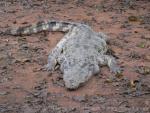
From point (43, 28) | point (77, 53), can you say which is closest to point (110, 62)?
point (77, 53)

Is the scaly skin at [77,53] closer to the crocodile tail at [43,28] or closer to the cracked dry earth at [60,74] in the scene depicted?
the crocodile tail at [43,28]

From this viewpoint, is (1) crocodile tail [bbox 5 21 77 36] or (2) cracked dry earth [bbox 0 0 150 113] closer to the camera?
(2) cracked dry earth [bbox 0 0 150 113]

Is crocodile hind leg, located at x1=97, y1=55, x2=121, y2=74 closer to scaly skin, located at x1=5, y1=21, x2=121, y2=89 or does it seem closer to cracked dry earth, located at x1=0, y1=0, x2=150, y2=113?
scaly skin, located at x1=5, y1=21, x2=121, y2=89

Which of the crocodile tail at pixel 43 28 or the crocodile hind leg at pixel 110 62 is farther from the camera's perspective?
the crocodile tail at pixel 43 28

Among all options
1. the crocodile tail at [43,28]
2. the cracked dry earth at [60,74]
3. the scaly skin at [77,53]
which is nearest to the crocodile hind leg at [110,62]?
the scaly skin at [77,53]

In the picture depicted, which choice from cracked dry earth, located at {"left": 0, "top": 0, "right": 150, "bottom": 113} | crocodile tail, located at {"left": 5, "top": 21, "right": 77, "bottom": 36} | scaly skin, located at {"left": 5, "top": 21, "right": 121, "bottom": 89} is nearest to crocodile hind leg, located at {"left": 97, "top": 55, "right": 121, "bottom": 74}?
scaly skin, located at {"left": 5, "top": 21, "right": 121, "bottom": 89}

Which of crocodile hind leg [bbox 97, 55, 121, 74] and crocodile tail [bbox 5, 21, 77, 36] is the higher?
crocodile tail [bbox 5, 21, 77, 36]

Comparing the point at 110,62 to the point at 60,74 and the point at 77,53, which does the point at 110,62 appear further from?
the point at 60,74
